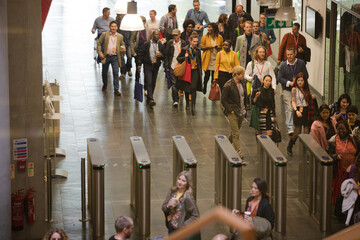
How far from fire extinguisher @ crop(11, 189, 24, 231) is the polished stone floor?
0.71 metres

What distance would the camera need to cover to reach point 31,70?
8.98 meters

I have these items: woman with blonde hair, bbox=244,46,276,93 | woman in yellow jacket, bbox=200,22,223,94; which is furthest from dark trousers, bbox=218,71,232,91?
woman with blonde hair, bbox=244,46,276,93

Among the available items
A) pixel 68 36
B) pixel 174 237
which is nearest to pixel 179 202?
pixel 174 237

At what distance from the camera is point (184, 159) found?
9.69 metres

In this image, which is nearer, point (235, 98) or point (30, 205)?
point (30, 205)

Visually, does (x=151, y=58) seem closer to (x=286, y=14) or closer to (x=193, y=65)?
(x=193, y=65)

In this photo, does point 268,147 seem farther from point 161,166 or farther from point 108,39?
point 108,39

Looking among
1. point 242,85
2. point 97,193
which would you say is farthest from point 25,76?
point 242,85

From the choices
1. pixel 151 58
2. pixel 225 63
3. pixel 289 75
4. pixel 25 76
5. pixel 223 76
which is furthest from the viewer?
pixel 151 58

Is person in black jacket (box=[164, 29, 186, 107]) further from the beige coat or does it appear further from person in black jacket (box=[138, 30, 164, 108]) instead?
the beige coat

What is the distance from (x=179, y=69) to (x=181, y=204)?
7.70 m

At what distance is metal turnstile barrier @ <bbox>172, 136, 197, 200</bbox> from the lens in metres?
9.58

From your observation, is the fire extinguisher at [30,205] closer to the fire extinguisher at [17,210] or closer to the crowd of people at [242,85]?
the fire extinguisher at [17,210]

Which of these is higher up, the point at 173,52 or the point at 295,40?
the point at 295,40
